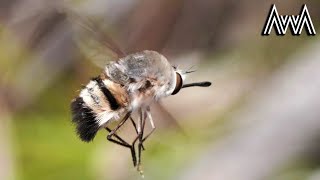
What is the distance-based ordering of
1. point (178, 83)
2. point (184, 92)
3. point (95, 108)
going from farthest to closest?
point (184, 92)
point (178, 83)
point (95, 108)

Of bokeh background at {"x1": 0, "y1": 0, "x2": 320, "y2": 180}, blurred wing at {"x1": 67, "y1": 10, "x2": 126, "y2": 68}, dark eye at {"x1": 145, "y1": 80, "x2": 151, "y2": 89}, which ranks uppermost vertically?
blurred wing at {"x1": 67, "y1": 10, "x2": 126, "y2": 68}

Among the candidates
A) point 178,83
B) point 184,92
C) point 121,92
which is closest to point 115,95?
point 121,92

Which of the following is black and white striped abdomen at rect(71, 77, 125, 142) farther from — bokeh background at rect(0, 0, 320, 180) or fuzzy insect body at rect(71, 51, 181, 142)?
bokeh background at rect(0, 0, 320, 180)

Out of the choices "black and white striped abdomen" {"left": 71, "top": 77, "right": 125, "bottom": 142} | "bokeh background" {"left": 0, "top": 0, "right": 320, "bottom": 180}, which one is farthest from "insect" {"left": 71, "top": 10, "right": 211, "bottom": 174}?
"bokeh background" {"left": 0, "top": 0, "right": 320, "bottom": 180}

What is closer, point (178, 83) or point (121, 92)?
point (121, 92)

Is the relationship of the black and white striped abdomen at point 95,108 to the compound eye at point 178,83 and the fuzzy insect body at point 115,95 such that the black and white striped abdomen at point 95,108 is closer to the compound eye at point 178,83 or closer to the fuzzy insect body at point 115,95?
the fuzzy insect body at point 115,95

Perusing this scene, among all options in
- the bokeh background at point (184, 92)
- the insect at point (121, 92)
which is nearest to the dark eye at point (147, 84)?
the insect at point (121, 92)

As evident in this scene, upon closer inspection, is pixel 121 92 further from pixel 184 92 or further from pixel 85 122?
pixel 184 92
